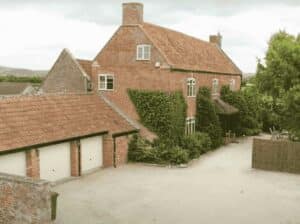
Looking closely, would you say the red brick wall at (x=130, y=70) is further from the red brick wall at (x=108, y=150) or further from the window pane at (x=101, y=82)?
the red brick wall at (x=108, y=150)

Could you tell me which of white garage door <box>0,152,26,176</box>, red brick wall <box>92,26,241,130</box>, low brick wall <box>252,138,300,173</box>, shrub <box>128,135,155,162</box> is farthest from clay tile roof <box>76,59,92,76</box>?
low brick wall <box>252,138,300,173</box>

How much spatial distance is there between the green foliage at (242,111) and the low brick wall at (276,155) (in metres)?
11.1

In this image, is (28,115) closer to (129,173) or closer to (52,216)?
(129,173)

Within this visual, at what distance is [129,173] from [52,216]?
917 centimetres

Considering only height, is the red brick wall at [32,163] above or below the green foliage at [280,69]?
below

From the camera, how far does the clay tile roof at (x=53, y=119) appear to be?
18.9m

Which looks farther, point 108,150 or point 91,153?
point 108,150

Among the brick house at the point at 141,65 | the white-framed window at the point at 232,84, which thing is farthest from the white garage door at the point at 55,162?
the white-framed window at the point at 232,84

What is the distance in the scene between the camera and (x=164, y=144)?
25531mm

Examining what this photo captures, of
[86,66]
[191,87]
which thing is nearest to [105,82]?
[86,66]

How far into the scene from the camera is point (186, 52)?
30719 mm

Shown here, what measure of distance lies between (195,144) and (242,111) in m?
10.4

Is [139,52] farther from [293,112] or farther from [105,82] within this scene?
[293,112]

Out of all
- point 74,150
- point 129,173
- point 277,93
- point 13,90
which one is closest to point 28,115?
point 74,150
